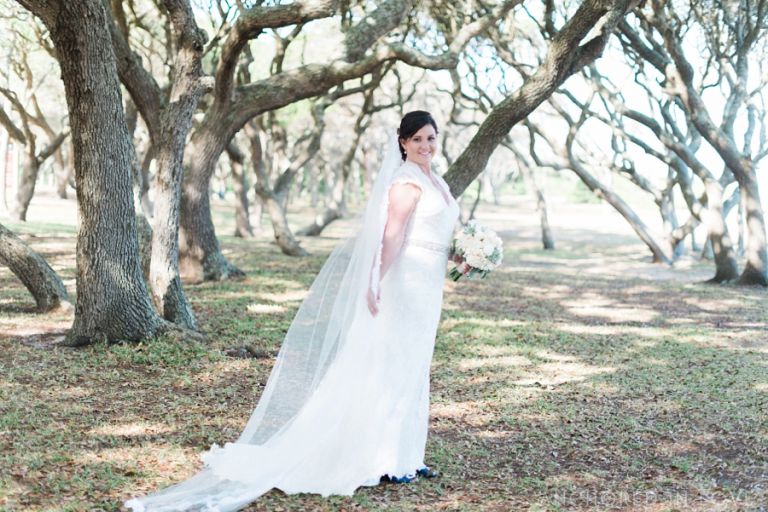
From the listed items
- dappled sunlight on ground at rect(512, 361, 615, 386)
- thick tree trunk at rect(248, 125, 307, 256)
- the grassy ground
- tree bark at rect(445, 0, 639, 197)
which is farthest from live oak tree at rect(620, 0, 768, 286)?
dappled sunlight on ground at rect(512, 361, 615, 386)

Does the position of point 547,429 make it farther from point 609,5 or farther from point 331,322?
point 609,5

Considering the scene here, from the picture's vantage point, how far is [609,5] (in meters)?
11.3

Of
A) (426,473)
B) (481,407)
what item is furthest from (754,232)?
(426,473)

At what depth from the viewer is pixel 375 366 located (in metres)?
5.48

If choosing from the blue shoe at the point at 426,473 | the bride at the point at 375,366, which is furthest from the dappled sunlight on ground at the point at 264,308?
the blue shoe at the point at 426,473

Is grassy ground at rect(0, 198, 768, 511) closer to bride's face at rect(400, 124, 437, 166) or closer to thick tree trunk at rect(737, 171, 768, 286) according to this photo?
bride's face at rect(400, 124, 437, 166)

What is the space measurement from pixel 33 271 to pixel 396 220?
6.80 meters

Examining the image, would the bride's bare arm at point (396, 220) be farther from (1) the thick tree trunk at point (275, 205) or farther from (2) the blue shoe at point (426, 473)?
(1) the thick tree trunk at point (275, 205)

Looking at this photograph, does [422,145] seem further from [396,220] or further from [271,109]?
[271,109]

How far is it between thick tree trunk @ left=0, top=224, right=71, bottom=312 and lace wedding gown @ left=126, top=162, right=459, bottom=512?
233 inches

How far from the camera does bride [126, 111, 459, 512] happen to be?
5379 mm

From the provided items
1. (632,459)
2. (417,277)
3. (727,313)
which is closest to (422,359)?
(417,277)

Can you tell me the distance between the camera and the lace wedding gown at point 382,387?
5371 millimetres

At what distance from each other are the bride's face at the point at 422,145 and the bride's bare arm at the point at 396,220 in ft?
0.65
